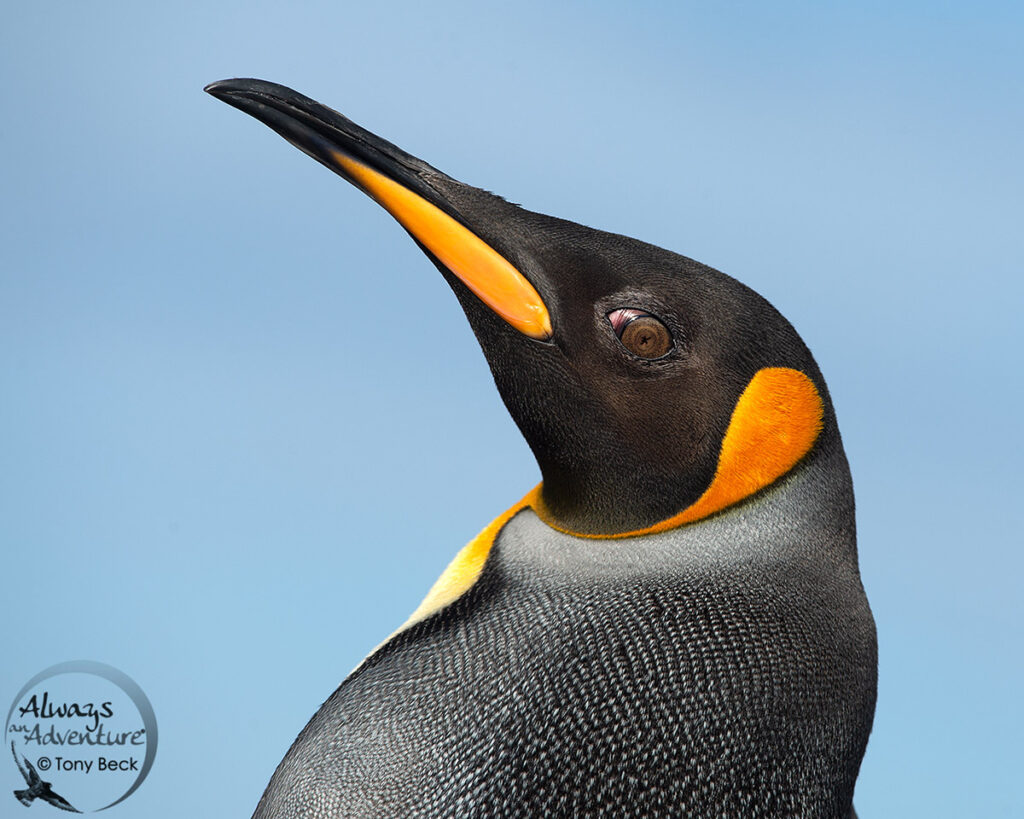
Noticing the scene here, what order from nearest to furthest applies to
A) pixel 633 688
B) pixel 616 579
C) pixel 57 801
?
pixel 633 688
pixel 616 579
pixel 57 801

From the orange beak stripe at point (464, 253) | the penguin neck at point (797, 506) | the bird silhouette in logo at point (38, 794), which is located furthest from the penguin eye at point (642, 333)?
the bird silhouette in logo at point (38, 794)

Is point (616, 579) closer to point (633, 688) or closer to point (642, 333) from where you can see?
point (633, 688)

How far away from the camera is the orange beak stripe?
76.9 inches

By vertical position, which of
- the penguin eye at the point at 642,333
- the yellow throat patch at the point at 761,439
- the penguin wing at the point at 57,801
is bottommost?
the penguin wing at the point at 57,801

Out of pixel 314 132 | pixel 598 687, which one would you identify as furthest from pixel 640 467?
pixel 314 132

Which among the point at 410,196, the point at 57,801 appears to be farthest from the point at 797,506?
the point at 57,801

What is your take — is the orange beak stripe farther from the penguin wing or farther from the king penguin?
the penguin wing

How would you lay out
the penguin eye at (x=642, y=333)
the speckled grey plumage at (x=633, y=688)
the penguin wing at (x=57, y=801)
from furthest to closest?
the penguin wing at (x=57, y=801)
the penguin eye at (x=642, y=333)
the speckled grey plumage at (x=633, y=688)

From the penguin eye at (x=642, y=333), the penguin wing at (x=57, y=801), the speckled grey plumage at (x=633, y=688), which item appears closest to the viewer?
the speckled grey plumage at (x=633, y=688)

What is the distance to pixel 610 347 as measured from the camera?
1.93 metres

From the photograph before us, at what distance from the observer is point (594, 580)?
6.26 feet

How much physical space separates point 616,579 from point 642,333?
431mm

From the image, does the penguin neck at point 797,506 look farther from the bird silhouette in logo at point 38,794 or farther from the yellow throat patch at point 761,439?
the bird silhouette in logo at point 38,794

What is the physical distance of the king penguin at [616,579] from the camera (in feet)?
5.61
